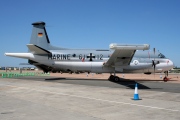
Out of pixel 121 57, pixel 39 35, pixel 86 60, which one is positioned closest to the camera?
pixel 121 57

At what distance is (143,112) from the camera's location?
8.59 meters

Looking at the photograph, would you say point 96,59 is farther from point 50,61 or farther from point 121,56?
point 50,61

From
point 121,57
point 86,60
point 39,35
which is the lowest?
point 86,60

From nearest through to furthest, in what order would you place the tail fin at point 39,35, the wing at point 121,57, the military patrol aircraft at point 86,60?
1. the wing at point 121,57
2. the military patrol aircraft at point 86,60
3. the tail fin at point 39,35

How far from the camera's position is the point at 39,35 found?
103 ft

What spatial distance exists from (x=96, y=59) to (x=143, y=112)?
21673 mm

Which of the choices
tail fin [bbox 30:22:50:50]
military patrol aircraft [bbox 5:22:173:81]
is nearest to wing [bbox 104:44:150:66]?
military patrol aircraft [bbox 5:22:173:81]

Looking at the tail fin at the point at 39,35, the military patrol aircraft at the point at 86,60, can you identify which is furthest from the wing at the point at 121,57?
the tail fin at the point at 39,35

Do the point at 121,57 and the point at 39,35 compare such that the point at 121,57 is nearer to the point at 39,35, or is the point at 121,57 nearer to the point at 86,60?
the point at 86,60

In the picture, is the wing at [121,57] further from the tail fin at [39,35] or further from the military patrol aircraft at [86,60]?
the tail fin at [39,35]

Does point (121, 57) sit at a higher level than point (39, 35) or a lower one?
lower

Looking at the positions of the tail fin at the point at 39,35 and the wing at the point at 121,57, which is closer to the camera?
the wing at the point at 121,57

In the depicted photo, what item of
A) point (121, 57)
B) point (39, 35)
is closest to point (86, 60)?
point (121, 57)

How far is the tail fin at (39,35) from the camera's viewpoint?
31.3 metres
